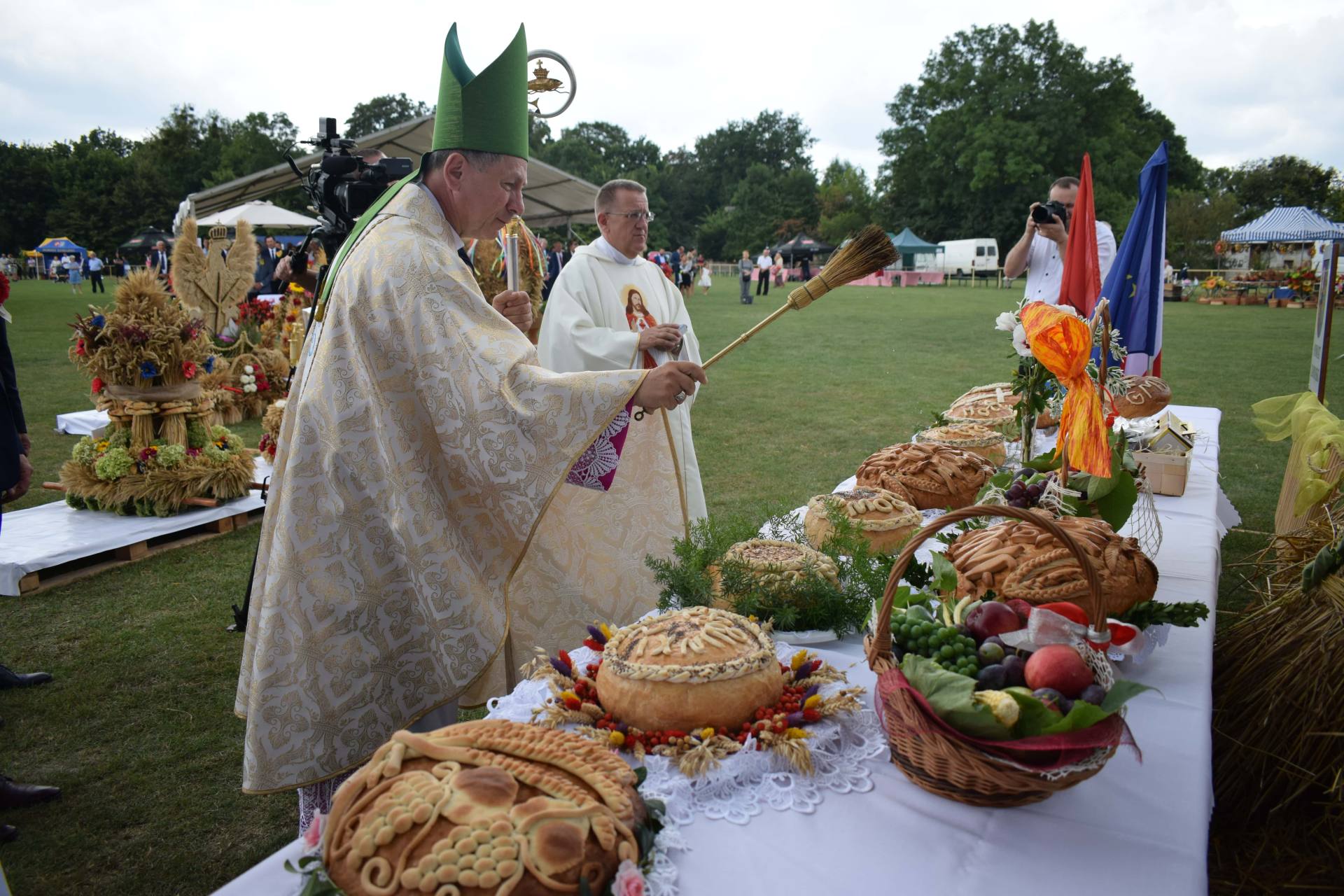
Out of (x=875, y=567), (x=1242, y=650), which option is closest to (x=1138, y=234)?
A: (x=1242, y=650)

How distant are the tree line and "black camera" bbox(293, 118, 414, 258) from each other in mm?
44763

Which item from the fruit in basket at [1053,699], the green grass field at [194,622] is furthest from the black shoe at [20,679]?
the fruit in basket at [1053,699]

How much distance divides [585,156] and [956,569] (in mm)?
73356

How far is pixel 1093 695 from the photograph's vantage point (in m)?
1.48

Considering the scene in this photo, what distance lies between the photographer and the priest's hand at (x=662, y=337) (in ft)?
12.5

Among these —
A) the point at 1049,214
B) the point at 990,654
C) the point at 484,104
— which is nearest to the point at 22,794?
the point at 484,104

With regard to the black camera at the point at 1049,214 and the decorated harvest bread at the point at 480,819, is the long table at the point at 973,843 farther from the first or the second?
the black camera at the point at 1049,214

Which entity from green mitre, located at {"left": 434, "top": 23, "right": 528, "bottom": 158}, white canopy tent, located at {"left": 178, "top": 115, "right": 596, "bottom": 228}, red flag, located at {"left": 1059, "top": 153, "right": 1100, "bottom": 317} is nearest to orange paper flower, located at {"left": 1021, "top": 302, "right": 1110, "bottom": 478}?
green mitre, located at {"left": 434, "top": 23, "right": 528, "bottom": 158}

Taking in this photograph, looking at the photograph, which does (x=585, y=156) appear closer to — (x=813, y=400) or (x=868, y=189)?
(x=868, y=189)

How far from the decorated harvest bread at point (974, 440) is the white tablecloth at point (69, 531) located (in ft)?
15.8

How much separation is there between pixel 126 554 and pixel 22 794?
2.84 metres

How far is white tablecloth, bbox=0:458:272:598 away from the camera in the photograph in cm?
502

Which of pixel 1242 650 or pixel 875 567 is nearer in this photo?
pixel 875 567

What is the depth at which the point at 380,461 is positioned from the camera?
94.4 inches
